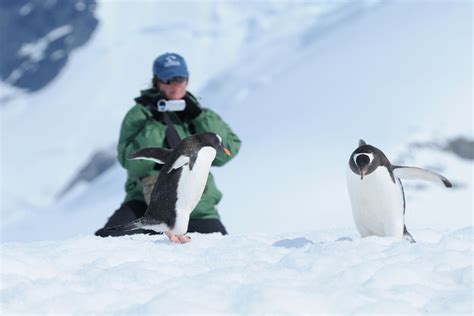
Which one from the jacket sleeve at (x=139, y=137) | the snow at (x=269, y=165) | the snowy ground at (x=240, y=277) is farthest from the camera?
the jacket sleeve at (x=139, y=137)

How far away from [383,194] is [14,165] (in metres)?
→ 35.9

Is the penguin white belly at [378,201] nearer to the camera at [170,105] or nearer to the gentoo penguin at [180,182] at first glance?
the gentoo penguin at [180,182]

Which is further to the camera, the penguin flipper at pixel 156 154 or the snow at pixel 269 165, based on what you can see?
the penguin flipper at pixel 156 154

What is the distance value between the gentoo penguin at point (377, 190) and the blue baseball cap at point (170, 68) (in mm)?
1299

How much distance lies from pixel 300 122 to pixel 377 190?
13.7 m

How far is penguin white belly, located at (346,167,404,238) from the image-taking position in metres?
3.20

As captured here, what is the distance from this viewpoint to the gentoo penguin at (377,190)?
3.16 metres

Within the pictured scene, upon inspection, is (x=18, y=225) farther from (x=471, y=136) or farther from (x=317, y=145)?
(x=471, y=136)

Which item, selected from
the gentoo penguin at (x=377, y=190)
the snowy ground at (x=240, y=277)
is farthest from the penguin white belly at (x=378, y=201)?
the snowy ground at (x=240, y=277)

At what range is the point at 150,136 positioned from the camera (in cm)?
405

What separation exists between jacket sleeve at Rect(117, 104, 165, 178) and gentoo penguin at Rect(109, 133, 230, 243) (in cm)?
69

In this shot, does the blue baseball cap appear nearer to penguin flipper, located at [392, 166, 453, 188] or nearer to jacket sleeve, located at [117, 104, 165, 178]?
jacket sleeve, located at [117, 104, 165, 178]

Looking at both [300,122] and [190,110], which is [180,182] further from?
[300,122]

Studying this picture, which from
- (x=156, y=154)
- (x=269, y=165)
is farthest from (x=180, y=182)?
(x=269, y=165)
